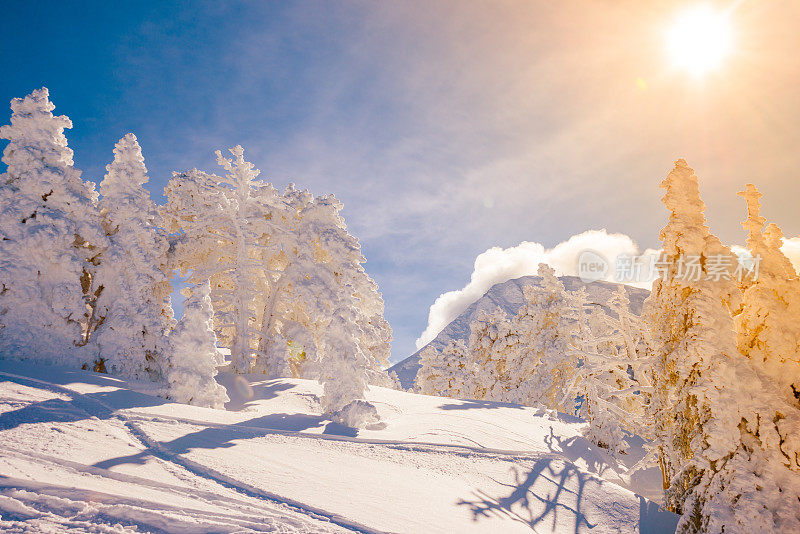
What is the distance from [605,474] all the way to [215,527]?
41.6 ft

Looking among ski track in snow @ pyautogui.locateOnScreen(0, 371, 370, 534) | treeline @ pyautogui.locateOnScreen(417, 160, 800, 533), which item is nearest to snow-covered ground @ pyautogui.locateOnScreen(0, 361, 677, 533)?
ski track in snow @ pyautogui.locateOnScreen(0, 371, 370, 534)

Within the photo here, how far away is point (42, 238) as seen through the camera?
617 inches

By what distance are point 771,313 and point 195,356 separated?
52.4ft

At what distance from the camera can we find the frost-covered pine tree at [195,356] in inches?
550

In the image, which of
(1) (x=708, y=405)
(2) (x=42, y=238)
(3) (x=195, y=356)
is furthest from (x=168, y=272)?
(1) (x=708, y=405)

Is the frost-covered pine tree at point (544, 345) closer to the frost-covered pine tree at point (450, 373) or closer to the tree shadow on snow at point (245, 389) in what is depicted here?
the frost-covered pine tree at point (450, 373)

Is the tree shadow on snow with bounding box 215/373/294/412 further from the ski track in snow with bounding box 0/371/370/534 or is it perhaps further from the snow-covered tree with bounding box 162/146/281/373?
the ski track in snow with bounding box 0/371/370/534

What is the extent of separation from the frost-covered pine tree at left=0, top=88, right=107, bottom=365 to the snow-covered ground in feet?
9.70

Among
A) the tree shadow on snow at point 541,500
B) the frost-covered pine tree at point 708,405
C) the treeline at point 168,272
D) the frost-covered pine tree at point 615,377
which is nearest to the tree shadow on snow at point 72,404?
the treeline at point 168,272

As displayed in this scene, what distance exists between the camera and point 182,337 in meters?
14.2

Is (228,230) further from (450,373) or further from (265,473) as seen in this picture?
(450,373)

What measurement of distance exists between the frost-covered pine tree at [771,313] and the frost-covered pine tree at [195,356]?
50.5 ft

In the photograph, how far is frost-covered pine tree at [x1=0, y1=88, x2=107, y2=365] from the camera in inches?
596

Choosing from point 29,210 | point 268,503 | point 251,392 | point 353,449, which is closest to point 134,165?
point 29,210
